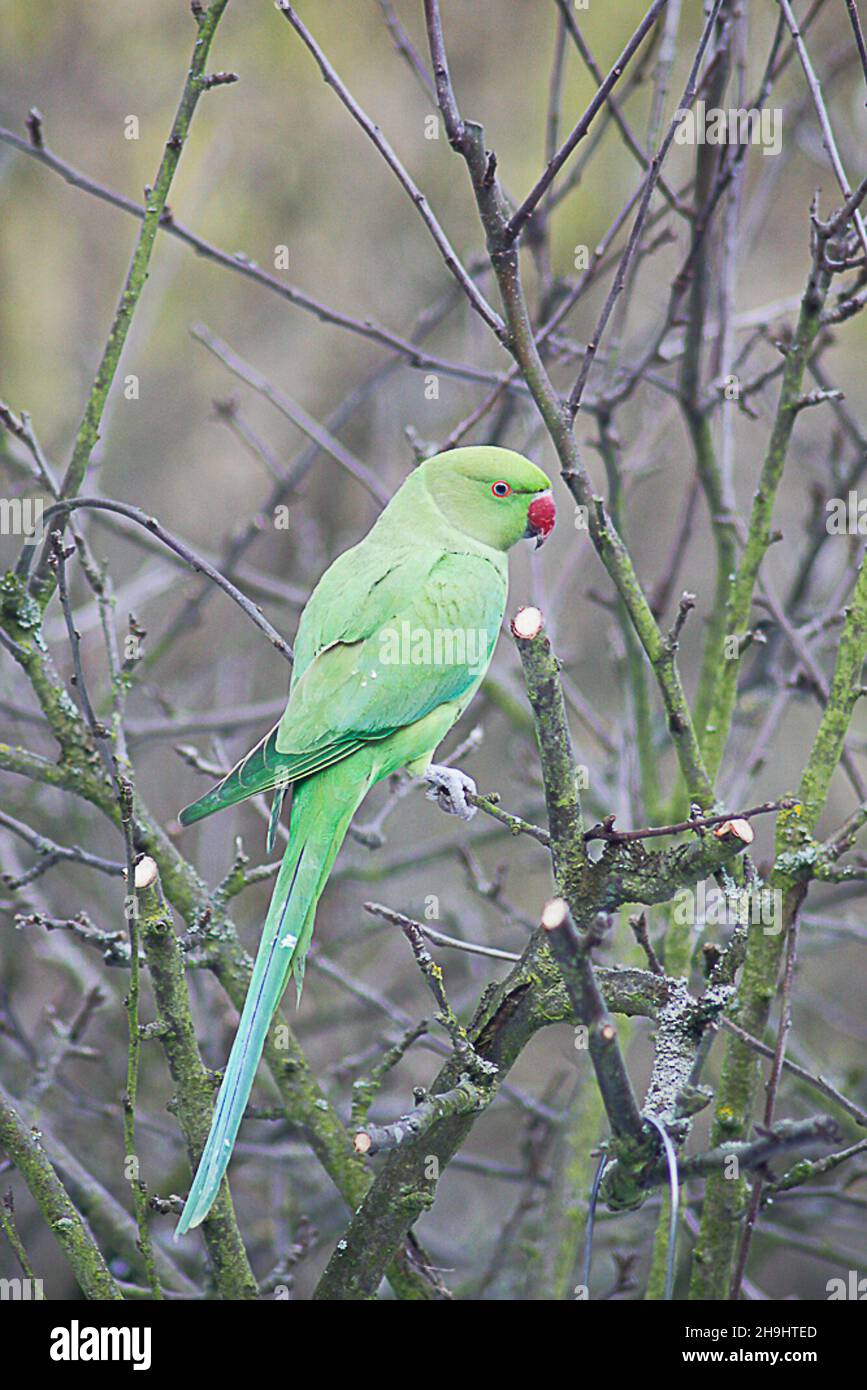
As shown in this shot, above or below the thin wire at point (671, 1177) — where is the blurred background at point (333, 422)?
above

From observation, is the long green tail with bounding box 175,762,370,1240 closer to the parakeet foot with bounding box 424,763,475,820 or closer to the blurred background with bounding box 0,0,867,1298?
the parakeet foot with bounding box 424,763,475,820

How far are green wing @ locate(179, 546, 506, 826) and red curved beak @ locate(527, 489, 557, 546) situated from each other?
23 cm

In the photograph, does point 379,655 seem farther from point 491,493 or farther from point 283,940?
point 283,940

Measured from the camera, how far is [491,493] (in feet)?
10.9

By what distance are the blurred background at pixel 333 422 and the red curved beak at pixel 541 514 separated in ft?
4.55

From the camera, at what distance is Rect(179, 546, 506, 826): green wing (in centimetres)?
290

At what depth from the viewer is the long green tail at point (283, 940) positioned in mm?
2350

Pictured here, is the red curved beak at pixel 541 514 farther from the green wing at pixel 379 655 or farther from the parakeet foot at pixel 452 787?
the parakeet foot at pixel 452 787

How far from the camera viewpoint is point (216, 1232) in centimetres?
254

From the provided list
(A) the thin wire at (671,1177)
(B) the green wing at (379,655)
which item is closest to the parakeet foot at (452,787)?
(B) the green wing at (379,655)

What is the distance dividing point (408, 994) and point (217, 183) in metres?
4.59

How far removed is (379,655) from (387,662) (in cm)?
3

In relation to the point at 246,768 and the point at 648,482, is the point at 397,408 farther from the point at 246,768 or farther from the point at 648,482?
the point at 246,768

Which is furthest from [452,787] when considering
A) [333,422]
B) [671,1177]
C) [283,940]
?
[333,422]
